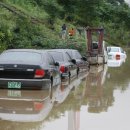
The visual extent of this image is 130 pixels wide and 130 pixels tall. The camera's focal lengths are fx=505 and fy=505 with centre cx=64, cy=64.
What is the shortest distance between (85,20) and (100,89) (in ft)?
157

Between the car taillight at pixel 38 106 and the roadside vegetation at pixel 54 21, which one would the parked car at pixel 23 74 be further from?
the roadside vegetation at pixel 54 21

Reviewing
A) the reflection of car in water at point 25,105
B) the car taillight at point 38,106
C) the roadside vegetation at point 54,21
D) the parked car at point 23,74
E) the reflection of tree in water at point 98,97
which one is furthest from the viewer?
the roadside vegetation at point 54,21

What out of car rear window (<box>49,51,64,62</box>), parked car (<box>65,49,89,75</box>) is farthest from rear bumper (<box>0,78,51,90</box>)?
parked car (<box>65,49,89,75</box>)

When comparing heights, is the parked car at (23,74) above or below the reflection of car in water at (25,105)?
above

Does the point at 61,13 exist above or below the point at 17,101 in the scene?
above

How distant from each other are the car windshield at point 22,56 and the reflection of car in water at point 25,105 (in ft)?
3.48

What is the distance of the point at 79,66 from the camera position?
79.0ft

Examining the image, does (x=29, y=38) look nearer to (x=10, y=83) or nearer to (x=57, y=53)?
(x=57, y=53)

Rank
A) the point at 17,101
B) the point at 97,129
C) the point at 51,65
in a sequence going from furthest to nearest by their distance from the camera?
the point at 51,65
the point at 17,101
the point at 97,129

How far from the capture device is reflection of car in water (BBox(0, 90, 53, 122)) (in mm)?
11066

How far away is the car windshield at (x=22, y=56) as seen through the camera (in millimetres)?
15711

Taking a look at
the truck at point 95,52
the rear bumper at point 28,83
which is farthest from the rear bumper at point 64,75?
the truck at point 95,52

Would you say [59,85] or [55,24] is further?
[55,24]

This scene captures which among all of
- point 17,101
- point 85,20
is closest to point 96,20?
point 85,20
